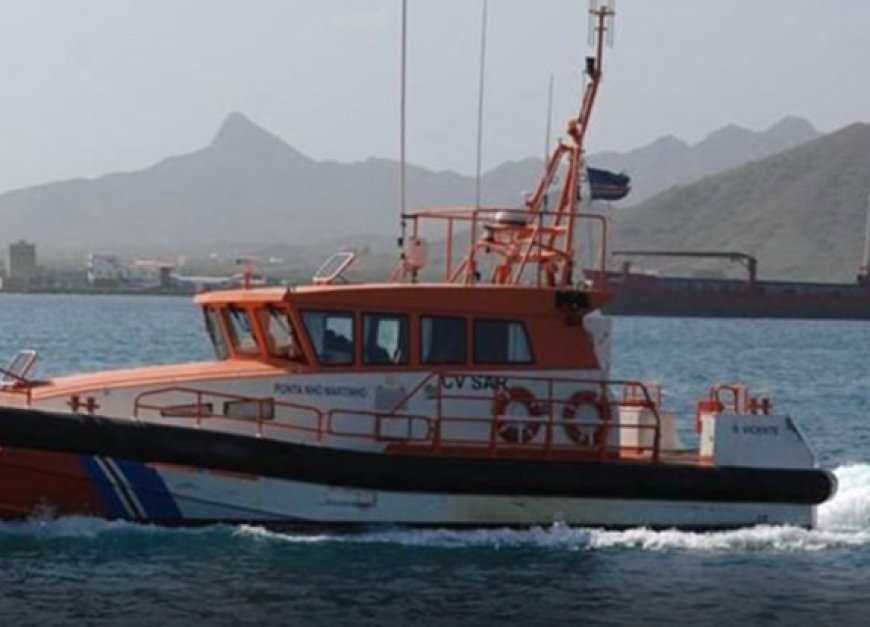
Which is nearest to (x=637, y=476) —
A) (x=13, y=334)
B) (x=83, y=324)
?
(x=13, y=334)

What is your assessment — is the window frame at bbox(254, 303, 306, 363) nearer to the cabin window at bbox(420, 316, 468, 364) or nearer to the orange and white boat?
the orange and white boat

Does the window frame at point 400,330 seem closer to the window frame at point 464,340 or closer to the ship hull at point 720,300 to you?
the window frame at point 464,340

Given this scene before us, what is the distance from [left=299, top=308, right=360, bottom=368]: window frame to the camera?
15961 millimetres

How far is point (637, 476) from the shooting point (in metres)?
16.3

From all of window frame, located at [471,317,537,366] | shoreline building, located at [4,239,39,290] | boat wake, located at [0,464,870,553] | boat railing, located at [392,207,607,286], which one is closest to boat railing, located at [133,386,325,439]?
boat wake, located at [0,464,870,553]

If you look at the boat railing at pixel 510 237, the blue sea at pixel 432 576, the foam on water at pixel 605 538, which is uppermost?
the boat railing at pixel 510 237

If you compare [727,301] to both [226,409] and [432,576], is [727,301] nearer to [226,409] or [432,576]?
[226,409]

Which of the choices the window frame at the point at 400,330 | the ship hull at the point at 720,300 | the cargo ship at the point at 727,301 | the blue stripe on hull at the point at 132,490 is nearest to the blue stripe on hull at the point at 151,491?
the blue stripe on hull at the point at 132,490

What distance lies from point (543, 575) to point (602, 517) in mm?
1367

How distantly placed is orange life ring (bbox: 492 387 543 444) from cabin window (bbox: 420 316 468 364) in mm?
529

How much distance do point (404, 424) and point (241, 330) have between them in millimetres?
1789

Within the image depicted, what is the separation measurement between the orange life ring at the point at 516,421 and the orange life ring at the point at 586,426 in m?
0.29

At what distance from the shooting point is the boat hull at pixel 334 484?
15180mm

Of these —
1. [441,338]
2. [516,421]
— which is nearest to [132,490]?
[441,338]
